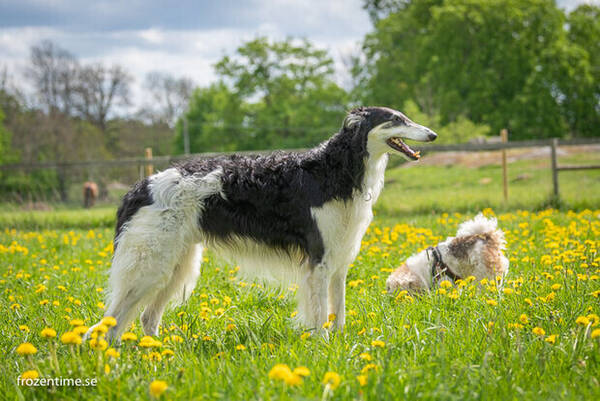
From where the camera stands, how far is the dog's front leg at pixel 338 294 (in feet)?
12.3

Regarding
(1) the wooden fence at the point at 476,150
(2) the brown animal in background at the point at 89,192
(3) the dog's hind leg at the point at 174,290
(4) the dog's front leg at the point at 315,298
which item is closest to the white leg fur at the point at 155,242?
(3) the dog's hind leg at the point at 174,290

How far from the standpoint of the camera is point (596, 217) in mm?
7645

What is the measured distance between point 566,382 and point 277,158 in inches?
97.6

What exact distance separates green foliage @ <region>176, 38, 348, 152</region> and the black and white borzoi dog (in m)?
34.2

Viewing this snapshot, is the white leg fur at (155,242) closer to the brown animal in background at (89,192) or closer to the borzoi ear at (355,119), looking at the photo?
the borzoi ear at (355,119)

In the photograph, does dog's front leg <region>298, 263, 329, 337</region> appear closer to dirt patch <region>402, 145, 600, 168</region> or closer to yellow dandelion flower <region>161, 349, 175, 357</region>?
yellow dandelion flower <region>161, 349, 175, 357</region>

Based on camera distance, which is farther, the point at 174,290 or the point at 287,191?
the point at 174,290

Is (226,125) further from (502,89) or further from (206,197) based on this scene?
(206,197)

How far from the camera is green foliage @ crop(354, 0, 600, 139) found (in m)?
30.5

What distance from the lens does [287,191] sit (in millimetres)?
3734

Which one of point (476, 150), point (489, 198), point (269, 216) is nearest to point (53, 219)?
point (269, 216)

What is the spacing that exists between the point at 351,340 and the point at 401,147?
142 centimetres

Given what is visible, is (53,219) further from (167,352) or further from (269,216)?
(167,352)

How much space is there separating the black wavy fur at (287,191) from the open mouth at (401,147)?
0.14 m
